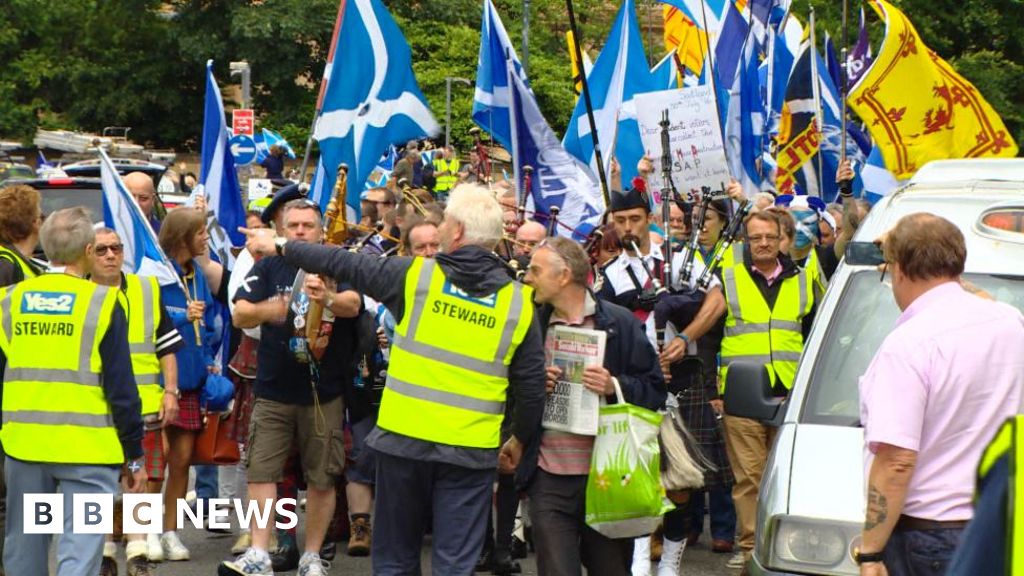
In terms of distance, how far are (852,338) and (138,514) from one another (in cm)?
382

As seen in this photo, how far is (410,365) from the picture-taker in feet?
21.1

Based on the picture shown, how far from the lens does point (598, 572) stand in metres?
7.07

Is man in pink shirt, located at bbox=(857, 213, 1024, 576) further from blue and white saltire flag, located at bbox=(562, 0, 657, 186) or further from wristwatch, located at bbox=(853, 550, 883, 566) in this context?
blue and white saltire flag, located at bbox=(562, 0, 657, 186)

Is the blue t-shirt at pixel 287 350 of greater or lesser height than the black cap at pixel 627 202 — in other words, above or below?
below

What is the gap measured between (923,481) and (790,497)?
83cm

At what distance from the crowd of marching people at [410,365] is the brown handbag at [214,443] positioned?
31 mm

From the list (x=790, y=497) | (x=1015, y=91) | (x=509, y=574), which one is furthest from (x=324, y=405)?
(x=1015, y=91)

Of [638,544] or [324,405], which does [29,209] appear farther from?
[638,544]

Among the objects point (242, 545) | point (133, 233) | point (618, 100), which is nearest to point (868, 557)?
point (242, 545)

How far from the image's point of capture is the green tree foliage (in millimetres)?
42438

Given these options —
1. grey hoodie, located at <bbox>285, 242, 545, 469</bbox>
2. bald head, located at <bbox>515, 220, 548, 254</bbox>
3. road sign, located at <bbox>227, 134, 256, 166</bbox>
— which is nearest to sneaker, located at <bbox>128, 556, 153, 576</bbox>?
grey hoodie, located at <bbox>285, 242, 545, 469</bbox>

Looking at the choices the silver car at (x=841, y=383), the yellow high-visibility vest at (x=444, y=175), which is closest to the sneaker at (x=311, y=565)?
the silver car at (x=841, y=383)

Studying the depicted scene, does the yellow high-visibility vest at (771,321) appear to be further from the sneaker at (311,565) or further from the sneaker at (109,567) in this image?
the sneaker at (109,567)

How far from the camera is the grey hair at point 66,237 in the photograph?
666 centimetres
